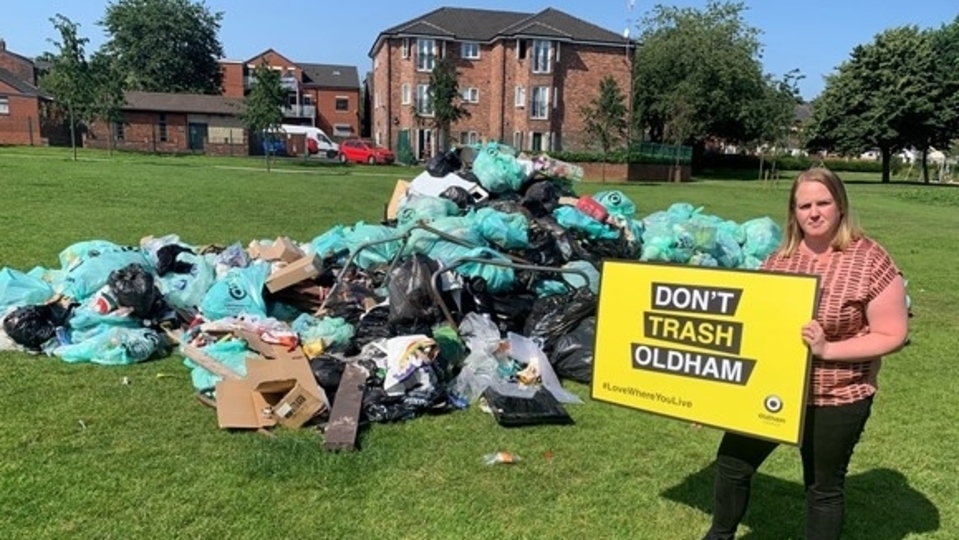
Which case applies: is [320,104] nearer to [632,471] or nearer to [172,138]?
[172,138]

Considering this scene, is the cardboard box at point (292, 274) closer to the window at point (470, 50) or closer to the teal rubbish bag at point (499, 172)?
the teal rubbish bag at point (499, 172)

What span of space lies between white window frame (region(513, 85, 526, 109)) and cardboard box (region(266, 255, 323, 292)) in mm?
42858

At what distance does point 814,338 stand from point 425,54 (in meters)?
47.5

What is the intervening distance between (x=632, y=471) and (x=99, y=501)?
2621 mm

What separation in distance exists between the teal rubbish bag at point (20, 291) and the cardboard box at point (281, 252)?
176 cm

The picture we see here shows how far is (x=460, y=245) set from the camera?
6031mm

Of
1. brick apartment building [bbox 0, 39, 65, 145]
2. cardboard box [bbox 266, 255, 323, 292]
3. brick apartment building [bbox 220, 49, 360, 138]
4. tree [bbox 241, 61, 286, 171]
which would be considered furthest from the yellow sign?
brick apartment building [bbox 220, 49, 360, 138]

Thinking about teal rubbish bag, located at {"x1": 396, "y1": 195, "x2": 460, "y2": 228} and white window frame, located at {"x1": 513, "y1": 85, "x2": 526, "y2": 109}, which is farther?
white window frame, located at {"x1": 513, "y1": 85, "x2": 526, "y2": 109}

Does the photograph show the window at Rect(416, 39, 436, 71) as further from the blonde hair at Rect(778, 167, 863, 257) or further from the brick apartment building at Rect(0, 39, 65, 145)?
the blonde hair at Rect(778, 167, 863, 257)

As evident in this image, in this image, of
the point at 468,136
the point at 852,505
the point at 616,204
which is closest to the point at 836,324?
the point at 852,505

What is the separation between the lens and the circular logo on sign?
8.04ft

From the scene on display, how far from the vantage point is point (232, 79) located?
72.8m

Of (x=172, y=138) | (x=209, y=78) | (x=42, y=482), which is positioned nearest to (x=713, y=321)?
(x=42, y=482)

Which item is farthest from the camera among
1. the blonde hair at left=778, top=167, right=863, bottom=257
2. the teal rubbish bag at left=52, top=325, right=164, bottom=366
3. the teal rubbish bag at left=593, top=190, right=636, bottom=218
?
the teal rubbish bag at left=593, top=190, right=636, bottom=218
